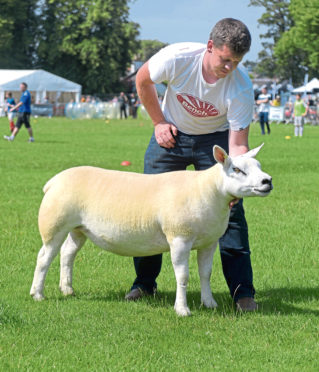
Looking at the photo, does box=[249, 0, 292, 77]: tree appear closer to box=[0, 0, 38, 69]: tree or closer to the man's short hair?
box=[0, 0, 38, 69]: tree

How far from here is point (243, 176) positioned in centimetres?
561

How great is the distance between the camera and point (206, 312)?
20.0 ft

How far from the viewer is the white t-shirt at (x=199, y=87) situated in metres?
6.10

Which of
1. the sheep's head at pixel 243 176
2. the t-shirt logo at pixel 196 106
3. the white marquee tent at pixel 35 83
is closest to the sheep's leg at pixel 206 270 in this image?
the sheep's head at pixel 243 176

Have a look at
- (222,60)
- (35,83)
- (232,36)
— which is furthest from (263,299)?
(35,83)

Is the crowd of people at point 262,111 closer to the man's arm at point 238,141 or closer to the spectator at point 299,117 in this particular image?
the spectator at point 299,117

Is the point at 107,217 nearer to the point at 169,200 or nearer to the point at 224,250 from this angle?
the point at 169,200

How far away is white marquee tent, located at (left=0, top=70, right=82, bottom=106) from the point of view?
213ft

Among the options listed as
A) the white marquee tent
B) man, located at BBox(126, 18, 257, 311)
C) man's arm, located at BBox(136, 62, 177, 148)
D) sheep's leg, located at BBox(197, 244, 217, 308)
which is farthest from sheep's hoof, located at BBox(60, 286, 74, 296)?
the white marquee tent

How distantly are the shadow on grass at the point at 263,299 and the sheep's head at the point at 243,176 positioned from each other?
1137 millimetres

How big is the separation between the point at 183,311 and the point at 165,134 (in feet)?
5.30

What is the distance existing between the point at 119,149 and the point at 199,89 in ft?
61.9

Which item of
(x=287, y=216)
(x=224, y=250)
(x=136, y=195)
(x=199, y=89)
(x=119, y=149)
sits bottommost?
(x=119, y=149)

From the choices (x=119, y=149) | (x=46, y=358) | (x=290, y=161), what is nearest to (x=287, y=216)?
(x=46, y=358)
